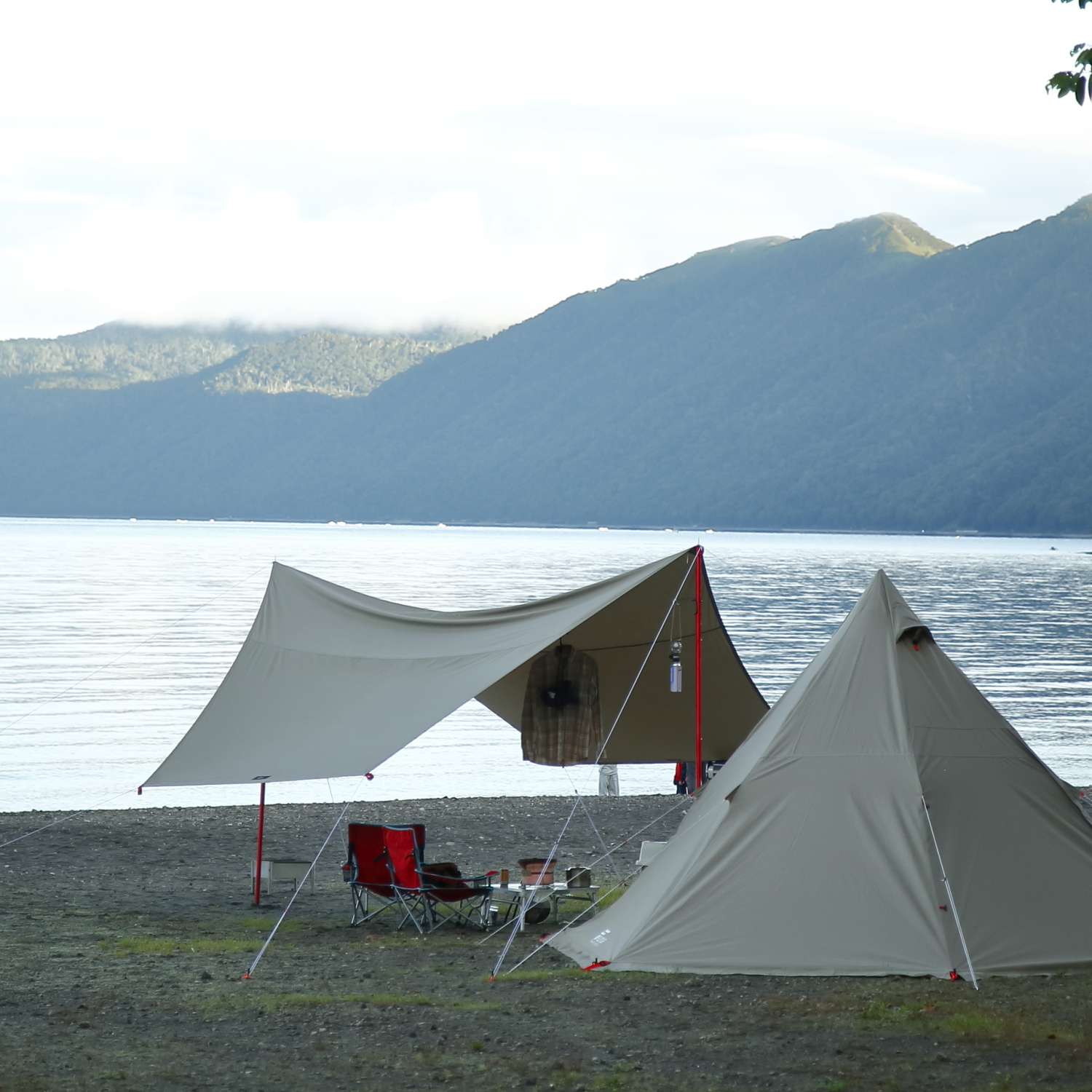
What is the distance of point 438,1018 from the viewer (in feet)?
22.8

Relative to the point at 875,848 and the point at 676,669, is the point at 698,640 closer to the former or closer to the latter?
the point at 676,669

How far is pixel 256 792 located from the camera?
17797 mm

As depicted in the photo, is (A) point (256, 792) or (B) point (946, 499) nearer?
(A) point (256, 792)

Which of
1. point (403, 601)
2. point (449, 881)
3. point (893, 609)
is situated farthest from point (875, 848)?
point (403, 601)

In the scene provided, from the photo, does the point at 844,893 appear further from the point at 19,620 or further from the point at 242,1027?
the point at 19,620

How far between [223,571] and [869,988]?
69234 mm

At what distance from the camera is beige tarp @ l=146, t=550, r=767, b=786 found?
29.9ft

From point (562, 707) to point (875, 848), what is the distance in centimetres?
405

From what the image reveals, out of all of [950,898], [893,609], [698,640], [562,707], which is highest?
[893,609]

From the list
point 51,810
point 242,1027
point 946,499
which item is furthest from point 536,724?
point 946,499

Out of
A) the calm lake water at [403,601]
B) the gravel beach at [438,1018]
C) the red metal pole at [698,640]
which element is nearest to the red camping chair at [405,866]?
the gravel beach at [438,1018]

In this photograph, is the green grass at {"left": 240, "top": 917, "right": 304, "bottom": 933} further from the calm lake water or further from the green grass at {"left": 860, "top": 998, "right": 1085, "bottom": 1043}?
the calm lake water

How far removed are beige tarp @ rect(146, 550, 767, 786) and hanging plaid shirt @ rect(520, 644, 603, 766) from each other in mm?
127

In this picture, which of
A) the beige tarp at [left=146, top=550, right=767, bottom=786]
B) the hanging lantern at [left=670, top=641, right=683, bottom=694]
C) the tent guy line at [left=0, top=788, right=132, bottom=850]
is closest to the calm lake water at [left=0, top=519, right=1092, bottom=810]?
the tent guy line at [left=0, top=788, right=132, bottom=850]
